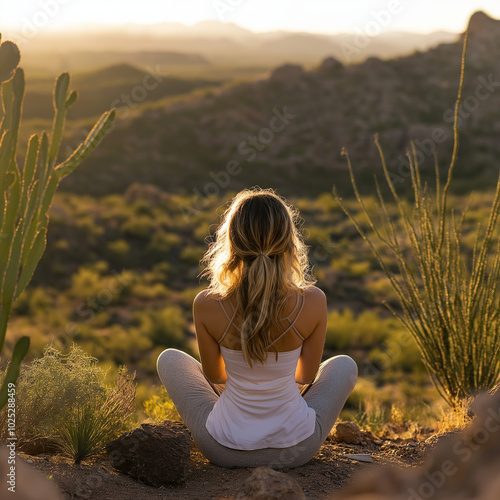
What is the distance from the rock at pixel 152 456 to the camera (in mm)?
2346

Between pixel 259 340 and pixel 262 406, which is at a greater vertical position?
pixel 259 340

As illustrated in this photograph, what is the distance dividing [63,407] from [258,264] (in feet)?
4.06

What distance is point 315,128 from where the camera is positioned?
96.4 ft

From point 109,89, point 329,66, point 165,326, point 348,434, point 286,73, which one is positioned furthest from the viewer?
point 109,89

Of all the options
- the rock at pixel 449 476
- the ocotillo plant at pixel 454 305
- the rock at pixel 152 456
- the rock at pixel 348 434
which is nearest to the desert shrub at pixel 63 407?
the rock at pixel 152 456

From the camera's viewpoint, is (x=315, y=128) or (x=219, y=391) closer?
(x=219, y=391)

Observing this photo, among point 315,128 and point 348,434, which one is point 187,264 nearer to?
point 348,434

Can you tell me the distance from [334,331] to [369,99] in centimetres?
2372

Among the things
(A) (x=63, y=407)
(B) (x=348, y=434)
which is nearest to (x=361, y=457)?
(B) (x=348, y=434)

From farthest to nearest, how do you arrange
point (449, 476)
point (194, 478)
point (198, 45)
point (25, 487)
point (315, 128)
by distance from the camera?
point (198, 45) < point (315, 128) < point (194, 478) < point (25, 487) < point (449, 476)

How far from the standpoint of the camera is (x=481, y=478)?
0.80 meters

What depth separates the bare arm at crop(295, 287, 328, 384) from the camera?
2.40 meters

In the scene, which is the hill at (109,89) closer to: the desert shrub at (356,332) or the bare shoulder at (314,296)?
the desert shrub at (356,332)

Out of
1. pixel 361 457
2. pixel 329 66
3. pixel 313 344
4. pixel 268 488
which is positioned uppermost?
pixel 329 66
